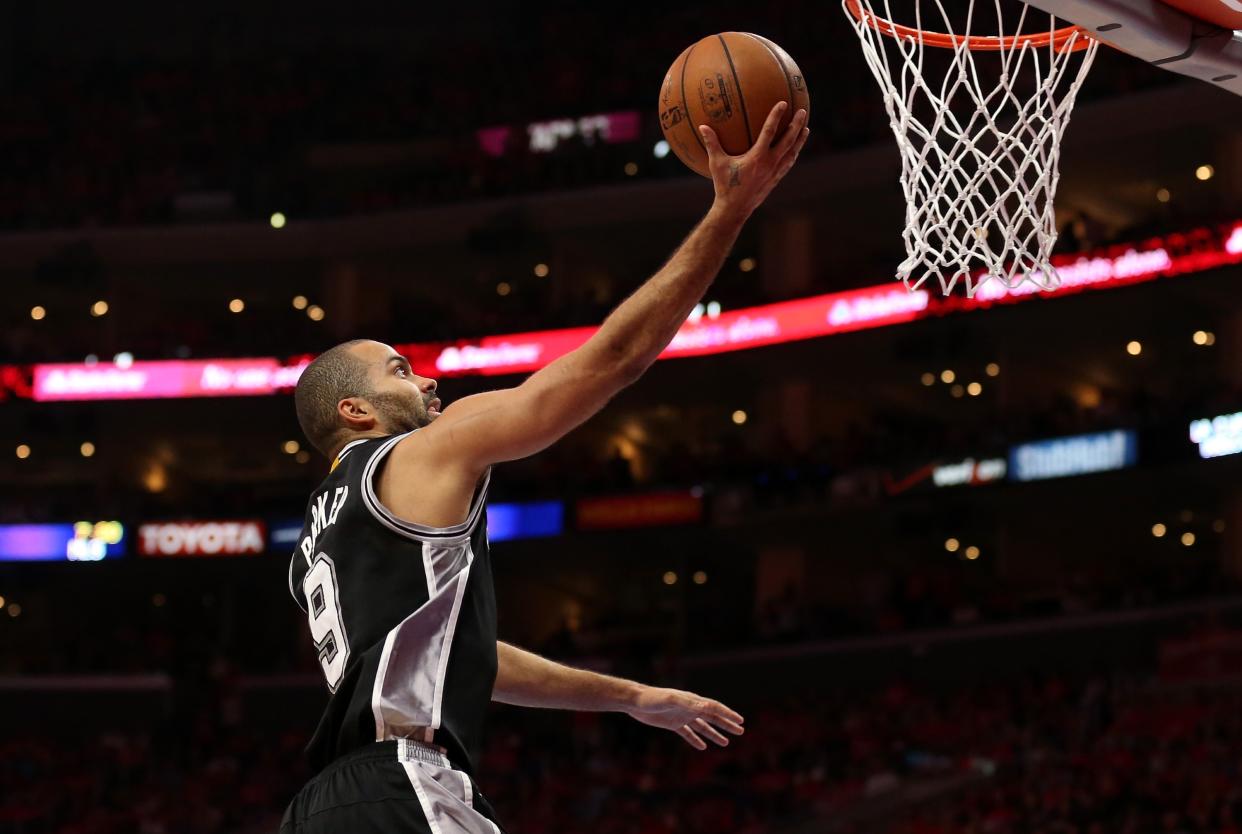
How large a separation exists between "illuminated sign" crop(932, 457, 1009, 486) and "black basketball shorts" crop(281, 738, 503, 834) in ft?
58.7

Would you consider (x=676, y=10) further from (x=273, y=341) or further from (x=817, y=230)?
(x=273, y=341)

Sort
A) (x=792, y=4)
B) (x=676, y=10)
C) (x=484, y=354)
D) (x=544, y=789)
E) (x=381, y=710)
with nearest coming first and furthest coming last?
(x=381, y=710)
(x=544, y=789)
(x=484, y=354)
(x=792, y=4)
(x=676, y=10)

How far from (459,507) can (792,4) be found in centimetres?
2433

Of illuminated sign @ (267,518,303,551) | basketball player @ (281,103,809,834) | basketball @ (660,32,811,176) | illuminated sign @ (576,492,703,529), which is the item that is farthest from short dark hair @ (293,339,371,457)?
illuminated sign @ (267,518,303,551)

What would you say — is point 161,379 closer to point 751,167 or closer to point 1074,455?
point 1074,455

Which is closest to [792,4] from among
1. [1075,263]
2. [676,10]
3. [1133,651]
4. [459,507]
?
[676,10]

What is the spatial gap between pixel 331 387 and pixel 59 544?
21946 mm

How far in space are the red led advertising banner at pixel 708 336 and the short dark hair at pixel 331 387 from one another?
1651 cm

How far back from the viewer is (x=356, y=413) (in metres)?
3.39

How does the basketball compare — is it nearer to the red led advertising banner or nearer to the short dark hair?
the short dark hair

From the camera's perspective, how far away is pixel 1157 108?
789 inches

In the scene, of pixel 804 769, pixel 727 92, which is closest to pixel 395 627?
pixel 727 92

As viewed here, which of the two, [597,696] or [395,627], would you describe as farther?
[597,696]

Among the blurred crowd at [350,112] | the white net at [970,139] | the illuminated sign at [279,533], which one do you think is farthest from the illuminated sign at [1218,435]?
the white net at [970,139]
